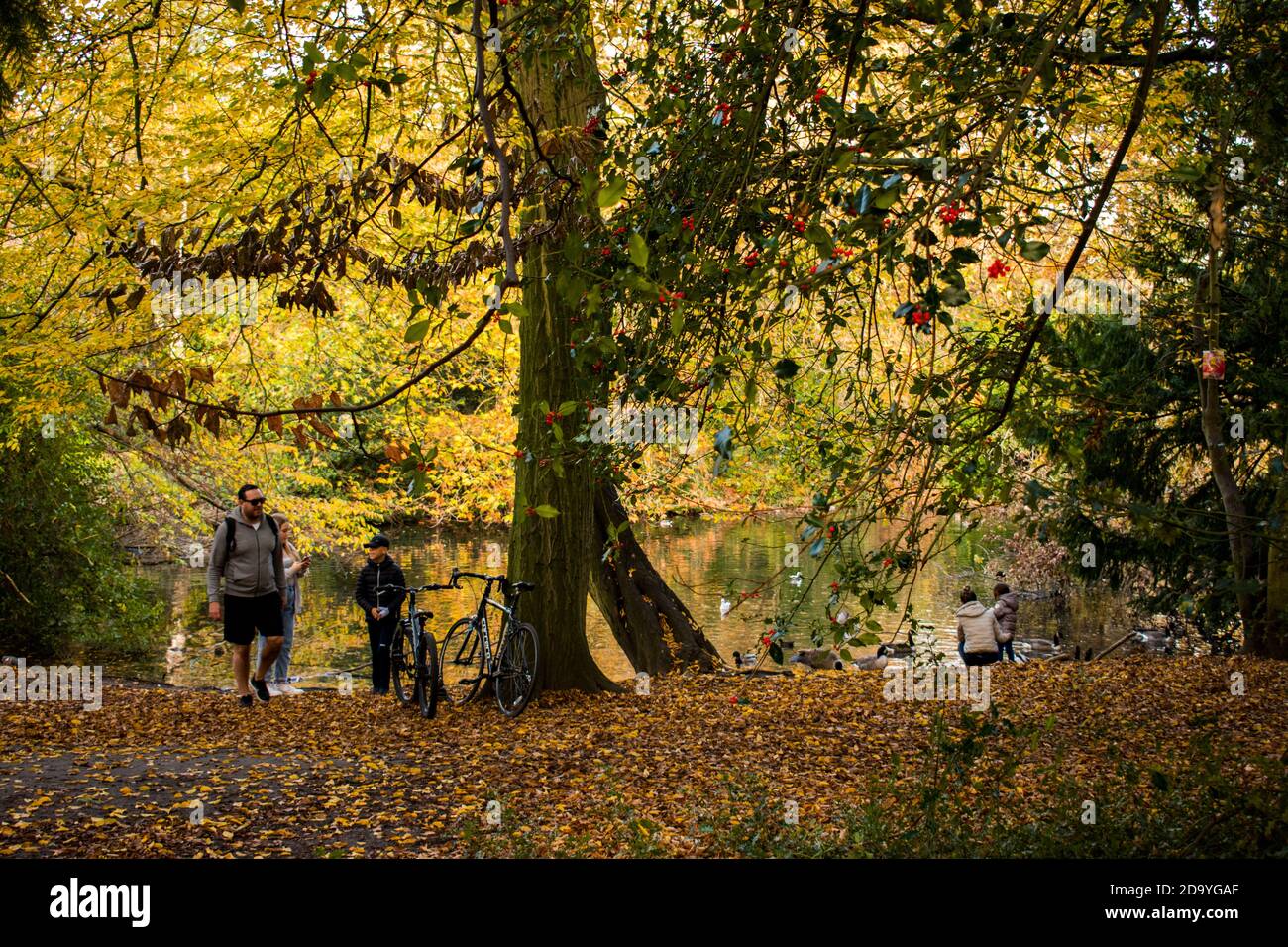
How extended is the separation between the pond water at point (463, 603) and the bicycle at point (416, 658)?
339 centimetres

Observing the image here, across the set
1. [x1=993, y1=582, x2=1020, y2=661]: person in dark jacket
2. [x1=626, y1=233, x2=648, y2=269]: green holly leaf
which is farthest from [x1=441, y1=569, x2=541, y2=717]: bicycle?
[x1=993, y1=582, x2=1020, y2=661]: person in dark jacket

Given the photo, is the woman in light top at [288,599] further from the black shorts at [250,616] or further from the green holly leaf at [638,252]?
the green holly leaf at [638,252]

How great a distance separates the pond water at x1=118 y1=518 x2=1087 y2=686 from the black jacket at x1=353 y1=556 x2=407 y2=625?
10.4ft

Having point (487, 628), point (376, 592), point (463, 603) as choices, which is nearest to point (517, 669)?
point (487, 628)

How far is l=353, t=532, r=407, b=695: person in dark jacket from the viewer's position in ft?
Result: 34.7

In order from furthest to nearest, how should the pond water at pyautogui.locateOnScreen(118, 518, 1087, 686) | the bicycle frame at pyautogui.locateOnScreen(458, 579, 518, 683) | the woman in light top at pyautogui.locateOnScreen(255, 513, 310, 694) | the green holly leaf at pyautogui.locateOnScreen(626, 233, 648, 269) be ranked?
1. the pond water at pyautogui.locateOnScreen(118, 518, 1087, 686)
2. the woman in light top at pyautogui.locateOnScreen(255, 513, 310, 694)
3. the bicycle frame at pyautogui.locateOnScreen(458, 579, 518, 683)
4. the green holly leaf at pyautogui.locateOnScreen(626, 233, 648, 269)

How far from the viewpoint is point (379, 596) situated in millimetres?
10672

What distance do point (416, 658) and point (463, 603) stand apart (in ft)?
46.2

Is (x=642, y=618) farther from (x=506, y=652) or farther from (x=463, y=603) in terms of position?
(x=463, y=603)

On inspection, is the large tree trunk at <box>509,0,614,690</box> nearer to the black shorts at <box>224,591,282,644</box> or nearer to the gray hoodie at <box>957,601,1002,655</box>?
the black shorts at <box>224,591,282,644</box>

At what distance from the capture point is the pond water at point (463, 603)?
55.7 feet

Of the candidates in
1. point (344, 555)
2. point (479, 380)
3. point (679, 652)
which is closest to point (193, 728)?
point (679, 652)

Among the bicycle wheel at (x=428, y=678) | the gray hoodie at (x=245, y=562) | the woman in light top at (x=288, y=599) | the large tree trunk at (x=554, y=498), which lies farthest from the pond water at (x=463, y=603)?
the gray hoodie at (x=245, y=562)
